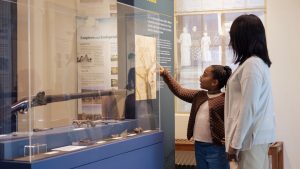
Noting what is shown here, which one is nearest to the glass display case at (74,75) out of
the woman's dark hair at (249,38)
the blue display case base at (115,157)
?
the blue display case base at (115,157)

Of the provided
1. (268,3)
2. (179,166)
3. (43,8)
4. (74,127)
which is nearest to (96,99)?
(74,127)

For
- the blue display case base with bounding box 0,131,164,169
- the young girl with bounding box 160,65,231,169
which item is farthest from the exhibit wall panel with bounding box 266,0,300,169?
the blue display case base with bounding box 0,131,164,169

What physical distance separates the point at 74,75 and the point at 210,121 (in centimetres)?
107

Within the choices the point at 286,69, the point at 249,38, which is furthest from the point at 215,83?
the point at 286,69

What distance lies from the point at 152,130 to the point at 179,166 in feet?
6.80

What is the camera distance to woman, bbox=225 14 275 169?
94.8 inches

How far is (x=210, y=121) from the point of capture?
312 centimetres

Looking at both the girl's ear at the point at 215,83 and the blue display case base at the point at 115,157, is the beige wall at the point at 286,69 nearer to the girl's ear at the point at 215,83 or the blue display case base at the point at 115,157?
the girl's ear at the point at 215,83

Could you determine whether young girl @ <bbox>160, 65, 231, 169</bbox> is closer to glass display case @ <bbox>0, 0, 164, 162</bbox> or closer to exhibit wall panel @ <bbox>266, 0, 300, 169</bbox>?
glass display case @ <bbox>0, 0, 164, 162</bbox>

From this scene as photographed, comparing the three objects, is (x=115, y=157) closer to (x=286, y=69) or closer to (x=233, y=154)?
(x=233, y=154)

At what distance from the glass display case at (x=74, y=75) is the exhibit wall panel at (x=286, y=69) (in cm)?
182

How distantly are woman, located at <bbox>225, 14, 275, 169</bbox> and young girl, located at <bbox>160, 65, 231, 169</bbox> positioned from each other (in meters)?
0.51

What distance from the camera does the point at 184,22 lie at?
5.24m

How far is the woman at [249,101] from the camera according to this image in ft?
7.90
